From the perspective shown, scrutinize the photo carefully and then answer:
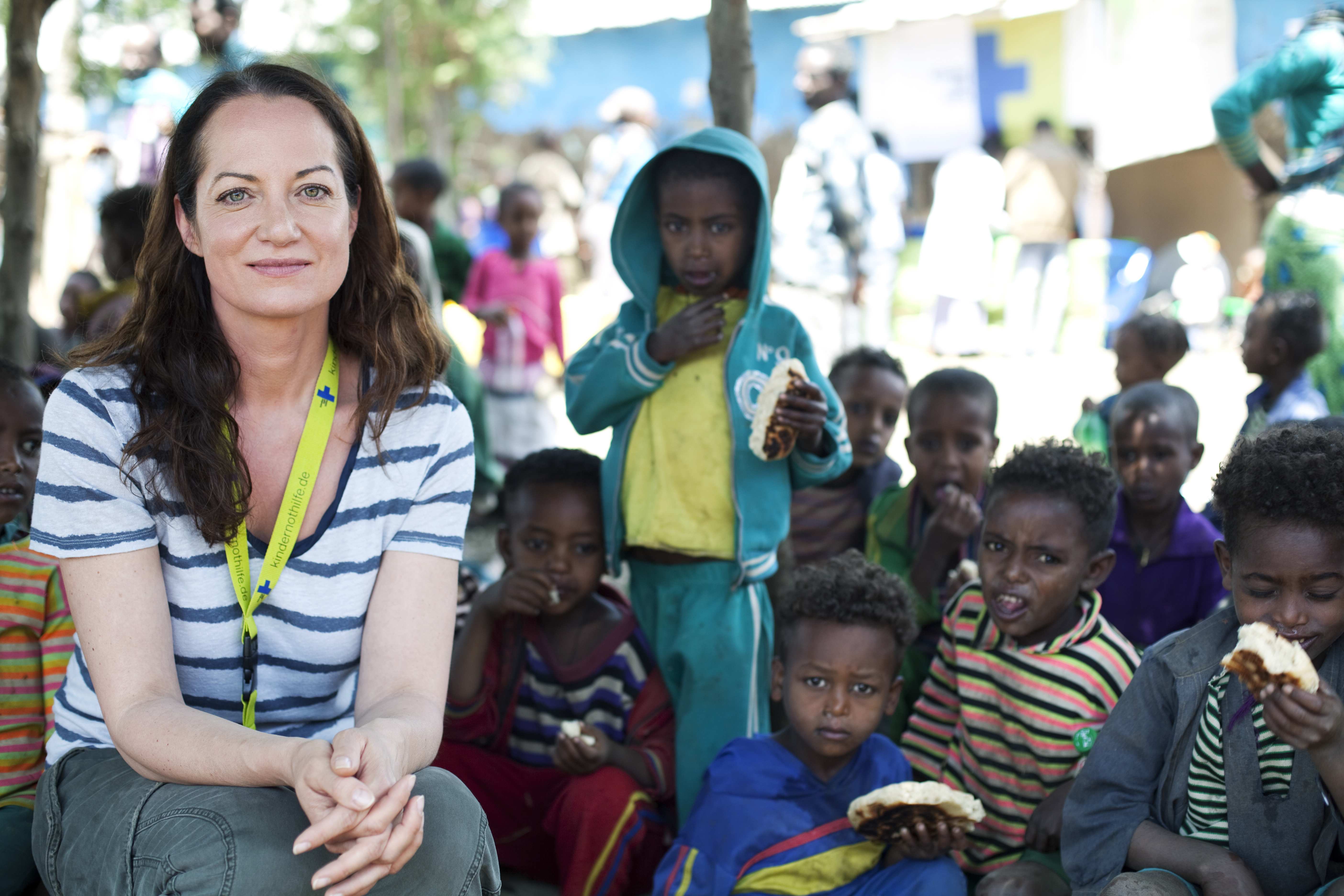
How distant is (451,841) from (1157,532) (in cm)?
241

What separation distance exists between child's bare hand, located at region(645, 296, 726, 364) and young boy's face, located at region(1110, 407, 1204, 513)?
4.81ft

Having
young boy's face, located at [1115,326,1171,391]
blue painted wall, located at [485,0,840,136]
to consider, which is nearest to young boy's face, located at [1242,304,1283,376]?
young boy's face, located at [1115,326,1171,391]

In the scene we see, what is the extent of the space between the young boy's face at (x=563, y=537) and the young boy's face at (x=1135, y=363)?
2764mm

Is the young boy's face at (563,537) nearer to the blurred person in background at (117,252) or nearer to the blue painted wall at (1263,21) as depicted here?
the blurred person in background at (117,252)

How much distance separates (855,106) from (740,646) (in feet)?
30.8

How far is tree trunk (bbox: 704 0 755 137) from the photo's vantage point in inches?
139

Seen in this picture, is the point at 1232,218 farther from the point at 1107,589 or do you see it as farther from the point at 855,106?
the point at 1107,589

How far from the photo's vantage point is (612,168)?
1047 cm

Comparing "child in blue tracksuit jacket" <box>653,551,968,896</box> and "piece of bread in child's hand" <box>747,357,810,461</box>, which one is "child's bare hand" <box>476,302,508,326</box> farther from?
Answer: "child in blue tracksuit jacket" <box>653,551,968,896</box>

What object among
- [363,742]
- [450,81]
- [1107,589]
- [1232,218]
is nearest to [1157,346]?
[1107,589]

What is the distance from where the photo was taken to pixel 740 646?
9.59 feet

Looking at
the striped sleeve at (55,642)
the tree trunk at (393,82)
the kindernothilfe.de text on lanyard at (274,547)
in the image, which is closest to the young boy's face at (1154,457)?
the kindernothilfe.de text on lanyard at (274,547)

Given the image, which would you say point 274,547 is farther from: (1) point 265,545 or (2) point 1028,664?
(2) point 1028,664

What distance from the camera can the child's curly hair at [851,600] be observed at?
2629 millimetres
